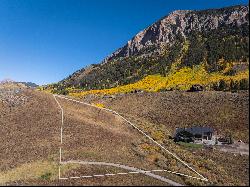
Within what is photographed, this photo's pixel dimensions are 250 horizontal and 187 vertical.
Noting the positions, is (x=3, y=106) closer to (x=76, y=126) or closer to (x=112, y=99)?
(x=76, y=126)

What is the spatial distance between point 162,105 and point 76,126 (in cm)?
4737

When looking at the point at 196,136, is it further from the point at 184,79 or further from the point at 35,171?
the point at 184,79

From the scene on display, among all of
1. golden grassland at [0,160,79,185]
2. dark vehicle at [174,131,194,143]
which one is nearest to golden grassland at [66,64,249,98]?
dark vehicle at [174,131,194,143]

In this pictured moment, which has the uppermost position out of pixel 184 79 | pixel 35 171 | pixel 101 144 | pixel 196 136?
pixel 184 79

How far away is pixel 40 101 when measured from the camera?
8131 centimetres

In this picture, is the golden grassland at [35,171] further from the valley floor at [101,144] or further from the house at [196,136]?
the house at [196,136]

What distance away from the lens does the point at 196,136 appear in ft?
252

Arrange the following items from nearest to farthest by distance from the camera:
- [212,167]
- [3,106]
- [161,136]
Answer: [212,167] → [161,136] → [3,106]

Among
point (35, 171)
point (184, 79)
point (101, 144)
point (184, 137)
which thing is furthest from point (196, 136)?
point (184, 79)

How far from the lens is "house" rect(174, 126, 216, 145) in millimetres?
75000

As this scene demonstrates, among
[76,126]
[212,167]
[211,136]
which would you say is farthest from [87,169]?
[211,136]

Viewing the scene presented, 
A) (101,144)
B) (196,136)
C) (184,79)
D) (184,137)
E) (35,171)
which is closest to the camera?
(35,171)

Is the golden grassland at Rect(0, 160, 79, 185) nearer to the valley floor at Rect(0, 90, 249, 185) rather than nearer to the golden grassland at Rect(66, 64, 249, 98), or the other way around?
A: the valley floor at Rect(0, 90, 249, 185)

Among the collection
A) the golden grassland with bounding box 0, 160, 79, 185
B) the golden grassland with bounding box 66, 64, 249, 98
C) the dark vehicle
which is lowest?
the golden grassland with bounding box 0, 160, 79, 185
